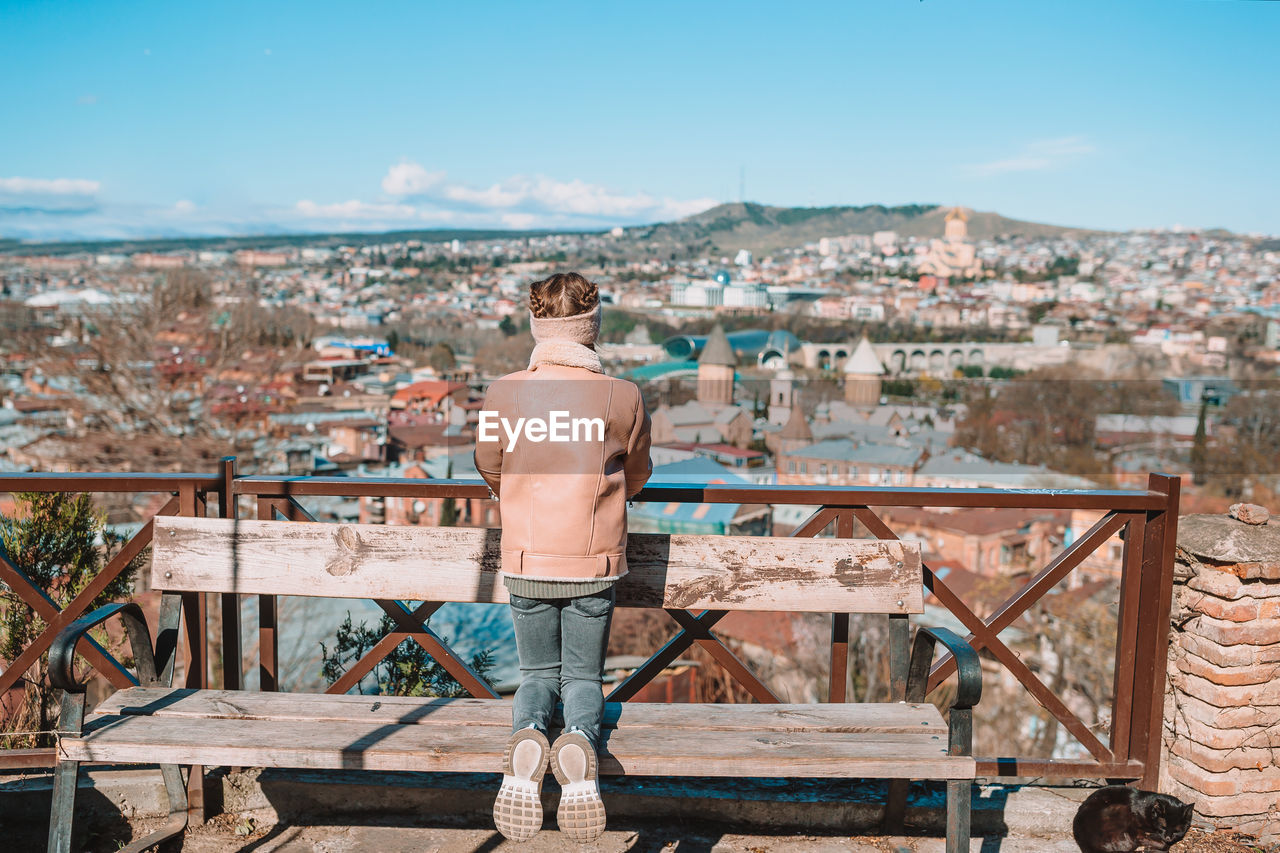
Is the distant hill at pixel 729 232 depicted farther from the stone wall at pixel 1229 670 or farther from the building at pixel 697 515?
the stone wall at pixel 1229 670

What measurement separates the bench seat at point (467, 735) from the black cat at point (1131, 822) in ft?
1.75

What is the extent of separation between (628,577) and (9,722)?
2152mm

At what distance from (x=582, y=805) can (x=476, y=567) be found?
2.47 feet

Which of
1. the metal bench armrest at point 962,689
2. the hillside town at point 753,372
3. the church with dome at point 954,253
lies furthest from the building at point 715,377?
the church with dome at point 954,253

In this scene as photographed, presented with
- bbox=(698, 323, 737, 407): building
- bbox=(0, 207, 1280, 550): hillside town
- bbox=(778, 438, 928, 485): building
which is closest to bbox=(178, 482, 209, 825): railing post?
bbox=(0, 207, 1280, 550): hillside town

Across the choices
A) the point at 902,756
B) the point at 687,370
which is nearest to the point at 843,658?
the point at 902,756

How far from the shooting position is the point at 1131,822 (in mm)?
2303

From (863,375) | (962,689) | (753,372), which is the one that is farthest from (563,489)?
(863,375)

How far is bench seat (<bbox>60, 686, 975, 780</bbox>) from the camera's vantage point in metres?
1.99

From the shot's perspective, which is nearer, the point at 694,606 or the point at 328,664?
the point at 694,606

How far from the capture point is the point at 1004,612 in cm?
246

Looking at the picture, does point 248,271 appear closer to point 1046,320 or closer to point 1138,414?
point 1138,414

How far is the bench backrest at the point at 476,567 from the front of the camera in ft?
7.88

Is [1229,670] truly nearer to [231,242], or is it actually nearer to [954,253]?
[231,242]
